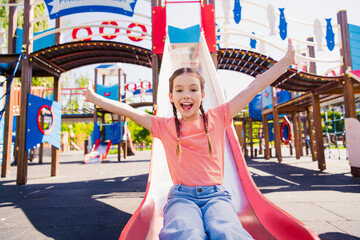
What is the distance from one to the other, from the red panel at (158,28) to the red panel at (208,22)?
3.02ft

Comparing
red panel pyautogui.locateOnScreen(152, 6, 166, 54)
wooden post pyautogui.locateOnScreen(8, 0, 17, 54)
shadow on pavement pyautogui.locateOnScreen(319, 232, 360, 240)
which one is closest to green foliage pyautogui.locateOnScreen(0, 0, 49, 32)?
wooden post pyautogui.locateOnScreen(8, 0, 17, 54)

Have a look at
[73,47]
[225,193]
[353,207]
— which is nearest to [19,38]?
[73,47]

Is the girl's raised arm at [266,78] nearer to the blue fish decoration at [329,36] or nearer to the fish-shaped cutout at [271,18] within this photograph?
the fish-shaped cutout at [271,18]

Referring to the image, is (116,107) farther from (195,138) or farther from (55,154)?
(55,154)

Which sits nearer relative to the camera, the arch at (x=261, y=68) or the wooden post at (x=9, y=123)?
the arch at (x=261, y=68)

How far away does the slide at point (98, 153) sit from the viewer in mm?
11680

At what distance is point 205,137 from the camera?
1774mm

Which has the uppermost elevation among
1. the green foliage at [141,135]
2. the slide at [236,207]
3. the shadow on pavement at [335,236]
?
the green foliage at [141,135]

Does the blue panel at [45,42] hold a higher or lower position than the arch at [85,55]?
higher

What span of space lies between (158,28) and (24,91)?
3.78 m

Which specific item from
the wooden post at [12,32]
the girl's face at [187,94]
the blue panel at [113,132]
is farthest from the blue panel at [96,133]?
the girl's face at [187,94]

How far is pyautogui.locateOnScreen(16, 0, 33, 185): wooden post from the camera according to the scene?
18.6ft

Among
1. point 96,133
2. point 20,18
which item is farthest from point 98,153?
point 20,18

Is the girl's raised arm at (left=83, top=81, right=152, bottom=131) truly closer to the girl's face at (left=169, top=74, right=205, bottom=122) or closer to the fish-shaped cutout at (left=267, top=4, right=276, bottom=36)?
the girl's face at (left=169, top=74, right=205, bottom=122)
